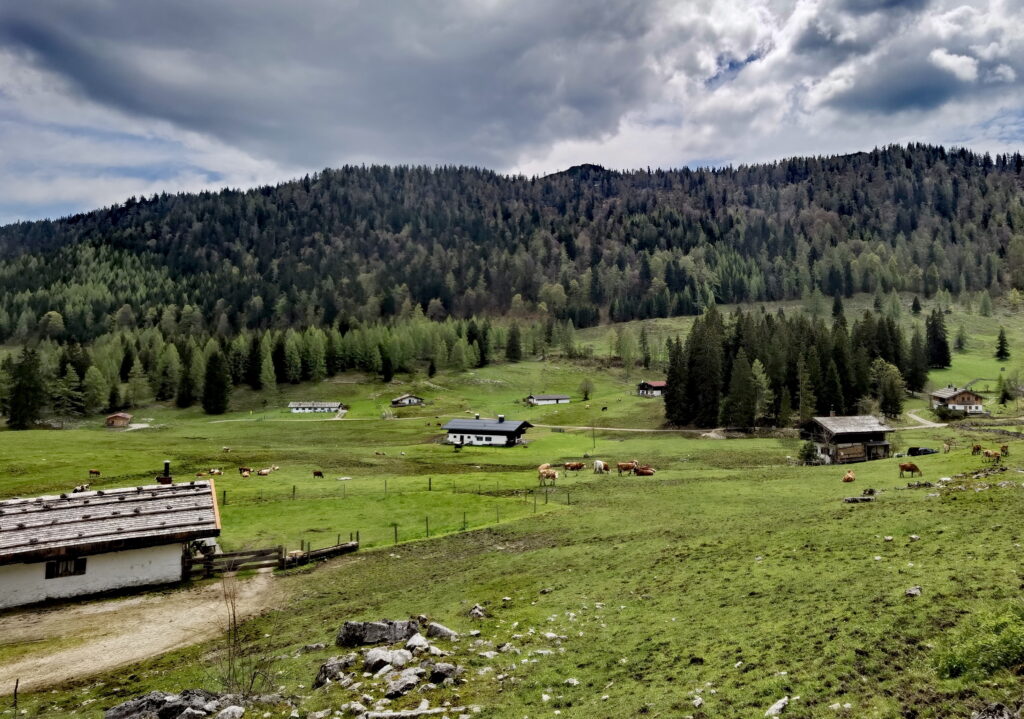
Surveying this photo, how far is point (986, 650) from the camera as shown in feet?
40.7

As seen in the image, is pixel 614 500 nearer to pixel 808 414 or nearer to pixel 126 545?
pixel 126 545

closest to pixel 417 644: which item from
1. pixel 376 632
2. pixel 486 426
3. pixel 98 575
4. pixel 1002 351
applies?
pixel 376 632

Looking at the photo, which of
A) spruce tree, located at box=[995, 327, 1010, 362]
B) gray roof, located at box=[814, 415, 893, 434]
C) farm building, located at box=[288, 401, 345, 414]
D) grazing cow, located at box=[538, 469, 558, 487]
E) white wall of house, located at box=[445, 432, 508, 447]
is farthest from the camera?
spruce tree, located at box=[995, 327, 1010, 362]

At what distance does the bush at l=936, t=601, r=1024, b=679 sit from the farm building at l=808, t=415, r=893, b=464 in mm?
69708

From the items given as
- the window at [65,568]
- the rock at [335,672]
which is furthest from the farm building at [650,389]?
the rock at [335,672]

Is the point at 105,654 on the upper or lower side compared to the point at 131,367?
lower

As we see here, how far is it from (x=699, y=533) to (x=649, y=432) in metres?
83.1

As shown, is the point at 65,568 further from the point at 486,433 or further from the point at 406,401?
the point at 406,401

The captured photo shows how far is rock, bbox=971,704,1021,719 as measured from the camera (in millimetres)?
10164

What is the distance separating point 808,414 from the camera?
107m

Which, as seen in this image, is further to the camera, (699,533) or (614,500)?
(614,500)

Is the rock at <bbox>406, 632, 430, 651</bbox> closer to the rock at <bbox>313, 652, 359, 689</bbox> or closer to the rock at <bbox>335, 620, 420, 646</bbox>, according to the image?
the rock at <bbox>335, 620, 420, 646</bbox>

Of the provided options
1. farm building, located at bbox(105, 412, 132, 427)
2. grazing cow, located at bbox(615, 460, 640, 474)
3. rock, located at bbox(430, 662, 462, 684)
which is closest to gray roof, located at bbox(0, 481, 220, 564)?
rock, located at bbox(430, 662, 462, 684)

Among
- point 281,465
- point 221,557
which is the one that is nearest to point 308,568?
point 221,557
